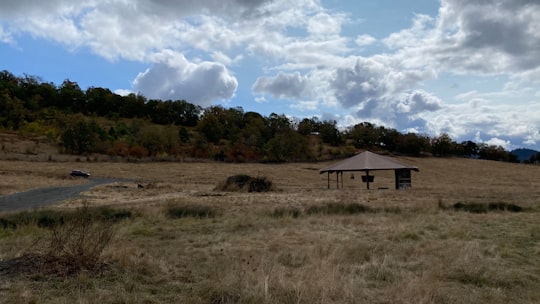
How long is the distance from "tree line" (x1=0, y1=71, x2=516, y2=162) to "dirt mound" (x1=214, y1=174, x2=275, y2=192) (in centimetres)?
4611

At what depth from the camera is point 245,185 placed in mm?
34469

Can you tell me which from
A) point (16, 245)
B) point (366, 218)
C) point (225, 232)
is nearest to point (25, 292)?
point (16, 245)

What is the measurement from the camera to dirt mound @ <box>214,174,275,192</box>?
34.0 metres

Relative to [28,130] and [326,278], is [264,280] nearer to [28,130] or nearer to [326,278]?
[326,278]

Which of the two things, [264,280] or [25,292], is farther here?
[264,280]

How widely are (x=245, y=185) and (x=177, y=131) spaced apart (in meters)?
63.8

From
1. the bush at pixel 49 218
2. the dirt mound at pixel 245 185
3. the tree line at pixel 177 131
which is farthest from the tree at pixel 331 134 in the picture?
the bush at pixel 49 218

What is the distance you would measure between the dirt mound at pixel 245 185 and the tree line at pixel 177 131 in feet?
151

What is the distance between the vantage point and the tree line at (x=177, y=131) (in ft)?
277

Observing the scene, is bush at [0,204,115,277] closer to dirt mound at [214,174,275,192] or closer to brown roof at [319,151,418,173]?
dirt mound at [214,174,275,192]

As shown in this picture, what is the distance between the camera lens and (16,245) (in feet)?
33.1

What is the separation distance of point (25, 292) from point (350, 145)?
105431mm

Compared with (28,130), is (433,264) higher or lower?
lower

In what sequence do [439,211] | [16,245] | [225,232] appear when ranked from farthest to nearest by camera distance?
[439,211], [225,232], [16,245]
